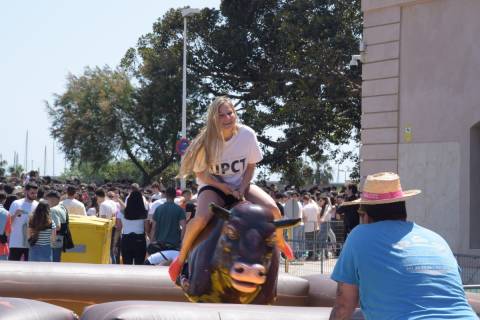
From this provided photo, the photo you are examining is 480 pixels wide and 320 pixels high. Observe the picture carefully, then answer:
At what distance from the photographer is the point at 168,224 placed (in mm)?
15633

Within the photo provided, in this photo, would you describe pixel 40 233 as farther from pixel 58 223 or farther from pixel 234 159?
pixel 234 159

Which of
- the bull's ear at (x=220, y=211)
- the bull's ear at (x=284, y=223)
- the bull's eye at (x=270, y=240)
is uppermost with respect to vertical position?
the bull's ear at (x=220, y=211)

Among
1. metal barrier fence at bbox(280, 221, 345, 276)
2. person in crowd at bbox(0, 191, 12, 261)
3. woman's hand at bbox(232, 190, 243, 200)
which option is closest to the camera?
woman's hand at bbox(232, 190, 243, 200)

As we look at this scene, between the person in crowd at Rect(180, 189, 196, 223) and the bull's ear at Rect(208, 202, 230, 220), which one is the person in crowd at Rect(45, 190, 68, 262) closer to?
the person in crowd at Rect(180, 189, 196, 223)

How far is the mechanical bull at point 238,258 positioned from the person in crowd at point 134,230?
9.63 meters

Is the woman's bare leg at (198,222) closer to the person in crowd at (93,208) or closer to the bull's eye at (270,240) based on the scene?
the bull's eye at (270,240)

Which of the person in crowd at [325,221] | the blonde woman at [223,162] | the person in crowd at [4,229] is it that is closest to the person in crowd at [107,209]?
the person in crowd at [325,221]

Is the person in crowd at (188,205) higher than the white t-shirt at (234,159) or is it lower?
lower

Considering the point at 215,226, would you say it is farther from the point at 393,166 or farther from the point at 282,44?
the point at 282,44

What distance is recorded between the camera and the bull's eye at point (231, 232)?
7059 millimetres

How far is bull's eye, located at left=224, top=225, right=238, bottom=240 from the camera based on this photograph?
706 cm

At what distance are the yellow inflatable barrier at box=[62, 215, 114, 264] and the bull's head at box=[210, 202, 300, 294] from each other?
995 cm

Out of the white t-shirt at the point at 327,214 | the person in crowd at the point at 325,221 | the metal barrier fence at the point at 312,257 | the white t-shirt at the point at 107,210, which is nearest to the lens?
the metal barrier fence at the point at 312,257

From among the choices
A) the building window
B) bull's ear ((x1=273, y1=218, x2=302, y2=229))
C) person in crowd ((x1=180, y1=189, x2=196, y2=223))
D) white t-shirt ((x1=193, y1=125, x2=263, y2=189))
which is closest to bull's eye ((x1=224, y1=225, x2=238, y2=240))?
bull's ear ((x1=273, y1=218, x2=302, y2=229))
